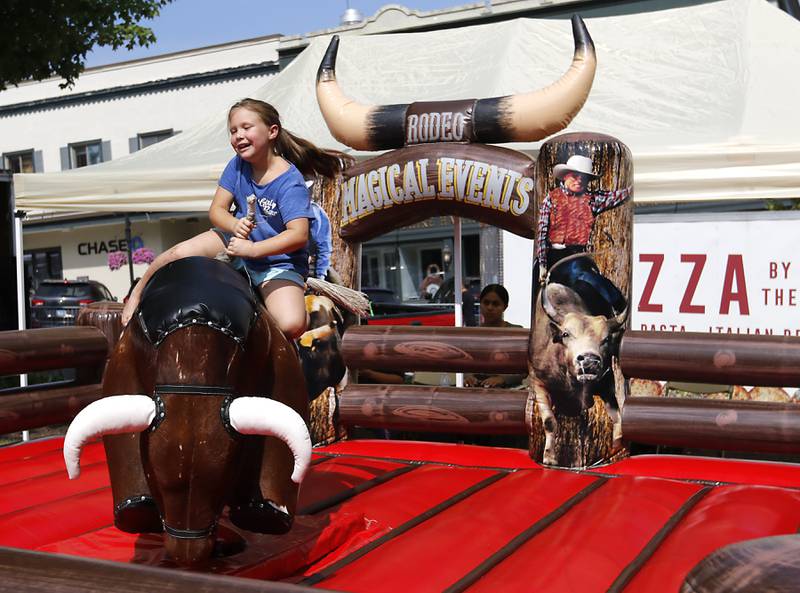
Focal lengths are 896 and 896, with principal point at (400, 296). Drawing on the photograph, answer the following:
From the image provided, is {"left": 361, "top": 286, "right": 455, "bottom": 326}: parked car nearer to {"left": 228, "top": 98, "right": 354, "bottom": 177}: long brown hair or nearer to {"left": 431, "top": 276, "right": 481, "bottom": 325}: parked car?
{"left": 431, "top": 276, "right": 481, "bottom": 325}: parked car

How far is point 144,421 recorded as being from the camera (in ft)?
7.84

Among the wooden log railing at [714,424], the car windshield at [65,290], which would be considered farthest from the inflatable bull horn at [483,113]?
the car windshield at [65,290]

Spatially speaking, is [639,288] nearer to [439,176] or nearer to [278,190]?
[439,176]

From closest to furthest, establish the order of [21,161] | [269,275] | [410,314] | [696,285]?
[269,275] < [696,285] < [410,314] < [21,161]

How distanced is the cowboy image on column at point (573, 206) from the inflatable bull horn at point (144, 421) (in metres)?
2.47

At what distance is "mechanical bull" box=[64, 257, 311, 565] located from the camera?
7.84 feet

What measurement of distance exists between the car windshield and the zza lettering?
46.8 ft

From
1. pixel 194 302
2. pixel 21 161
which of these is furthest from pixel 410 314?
pixel 21 161

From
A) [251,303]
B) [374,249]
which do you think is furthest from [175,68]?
[251,303]

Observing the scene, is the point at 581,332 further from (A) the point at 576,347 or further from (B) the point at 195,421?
(B) the point at 195,421

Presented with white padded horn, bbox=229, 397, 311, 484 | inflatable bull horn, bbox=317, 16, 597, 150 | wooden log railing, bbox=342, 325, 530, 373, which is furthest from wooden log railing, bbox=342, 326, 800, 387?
white padded horn, bbox=229, 397, 311, 484

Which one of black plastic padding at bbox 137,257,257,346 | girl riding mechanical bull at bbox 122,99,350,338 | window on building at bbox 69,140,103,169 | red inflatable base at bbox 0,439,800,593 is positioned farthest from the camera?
window on building at bbox 69,140,103,169

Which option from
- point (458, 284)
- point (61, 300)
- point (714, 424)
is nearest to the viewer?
point (714, 424)

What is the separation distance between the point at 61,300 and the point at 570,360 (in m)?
15.8
